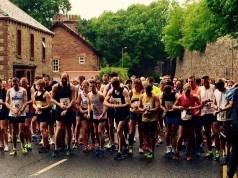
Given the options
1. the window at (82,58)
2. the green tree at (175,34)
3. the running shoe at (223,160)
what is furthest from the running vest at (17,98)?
the window at (82,58)

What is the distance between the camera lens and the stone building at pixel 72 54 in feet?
239

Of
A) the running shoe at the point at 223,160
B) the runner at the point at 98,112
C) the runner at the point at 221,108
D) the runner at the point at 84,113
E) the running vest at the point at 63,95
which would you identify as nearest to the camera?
the running shoe at the point at 223,160

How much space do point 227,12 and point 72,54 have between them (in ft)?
144

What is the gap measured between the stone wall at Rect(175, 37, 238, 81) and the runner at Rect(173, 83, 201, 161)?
19.7 m

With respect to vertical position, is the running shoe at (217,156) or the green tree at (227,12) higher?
the green tree at (227,12)

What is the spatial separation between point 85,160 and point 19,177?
2.75 metres

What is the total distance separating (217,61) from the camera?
4631 cm

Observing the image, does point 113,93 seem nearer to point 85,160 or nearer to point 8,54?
point 85,160

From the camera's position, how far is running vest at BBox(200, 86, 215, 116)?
49.3 ft

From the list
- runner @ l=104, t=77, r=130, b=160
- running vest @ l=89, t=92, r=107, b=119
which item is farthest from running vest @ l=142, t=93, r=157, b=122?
running vest @ l=89, t=92, r=107, b=119

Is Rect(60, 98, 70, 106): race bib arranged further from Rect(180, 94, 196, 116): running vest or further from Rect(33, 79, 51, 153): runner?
Rect(180, 94, 196, 116): running vest

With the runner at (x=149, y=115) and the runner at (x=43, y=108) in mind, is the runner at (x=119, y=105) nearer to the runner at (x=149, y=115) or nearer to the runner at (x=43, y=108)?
the runner at (x=149, y=115)

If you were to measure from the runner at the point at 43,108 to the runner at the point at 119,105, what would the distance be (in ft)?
5.74

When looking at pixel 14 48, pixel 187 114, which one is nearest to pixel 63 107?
pixel 187 114
